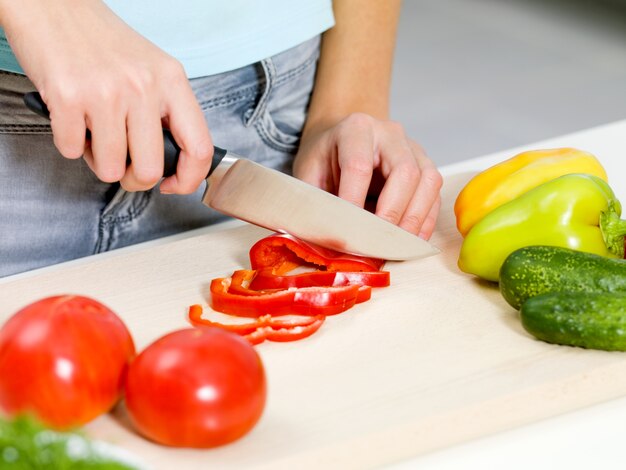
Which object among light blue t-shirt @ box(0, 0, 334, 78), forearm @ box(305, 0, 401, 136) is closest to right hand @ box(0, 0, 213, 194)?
light blue t-shirt @ box(0, 0, 334, 78)

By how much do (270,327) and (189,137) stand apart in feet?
0.83

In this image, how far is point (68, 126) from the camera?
3.75 feet

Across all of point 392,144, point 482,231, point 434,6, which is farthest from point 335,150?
point 434,6

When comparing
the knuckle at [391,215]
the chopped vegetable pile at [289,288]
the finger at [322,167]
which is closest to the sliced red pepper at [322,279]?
the chopped vegetable pile at [289,288]

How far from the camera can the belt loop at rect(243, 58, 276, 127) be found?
160 centimetres

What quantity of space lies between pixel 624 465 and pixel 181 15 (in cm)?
94

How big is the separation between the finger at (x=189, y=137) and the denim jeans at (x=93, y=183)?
33 centimetres

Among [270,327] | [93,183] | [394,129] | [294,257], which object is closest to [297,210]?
[294,257]

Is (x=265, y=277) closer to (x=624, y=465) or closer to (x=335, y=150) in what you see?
(x=335, y=150)

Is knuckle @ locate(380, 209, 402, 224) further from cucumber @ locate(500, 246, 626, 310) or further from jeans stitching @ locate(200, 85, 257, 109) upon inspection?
jeans stitching @ locate(200, 85, 257, 109)

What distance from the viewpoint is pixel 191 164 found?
4.05 ft

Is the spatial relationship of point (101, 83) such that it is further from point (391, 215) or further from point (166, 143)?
point (391, 215)

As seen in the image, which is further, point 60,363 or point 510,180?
point 510,180

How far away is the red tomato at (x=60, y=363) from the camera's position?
3.06 feet
